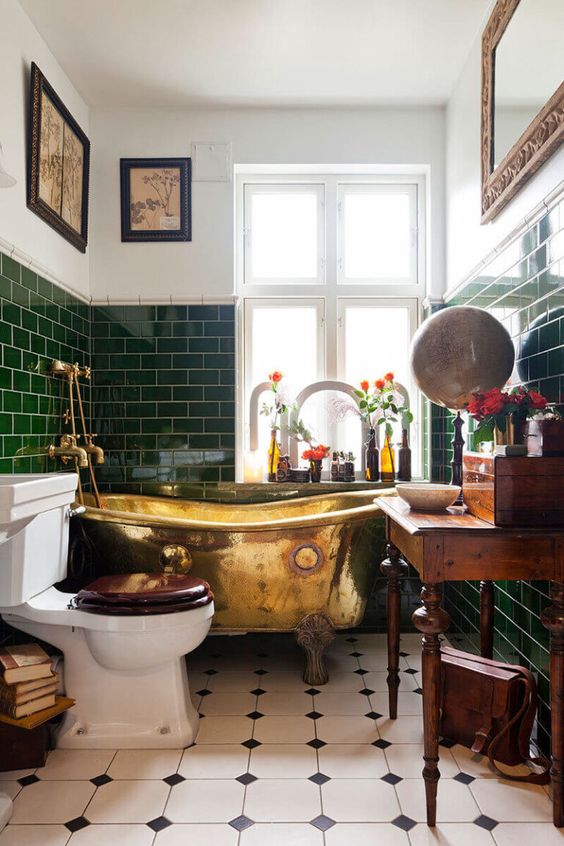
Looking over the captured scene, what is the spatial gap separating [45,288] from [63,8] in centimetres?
128

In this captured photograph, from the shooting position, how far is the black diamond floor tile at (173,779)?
2174 mm

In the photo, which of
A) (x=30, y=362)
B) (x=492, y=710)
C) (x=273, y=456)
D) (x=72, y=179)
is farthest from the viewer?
(x=273, y=456)

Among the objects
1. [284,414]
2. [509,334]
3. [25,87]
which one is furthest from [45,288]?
[509,334]

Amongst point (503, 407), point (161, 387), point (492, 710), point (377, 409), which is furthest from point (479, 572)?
point (161, 387)

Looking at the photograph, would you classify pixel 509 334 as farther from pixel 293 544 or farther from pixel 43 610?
pixel 43 610

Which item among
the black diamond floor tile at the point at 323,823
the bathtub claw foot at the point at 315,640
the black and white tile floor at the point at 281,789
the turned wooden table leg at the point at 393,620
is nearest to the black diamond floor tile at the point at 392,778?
the black and white tile floor at the point at 281,789

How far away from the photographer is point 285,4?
294 centimetres

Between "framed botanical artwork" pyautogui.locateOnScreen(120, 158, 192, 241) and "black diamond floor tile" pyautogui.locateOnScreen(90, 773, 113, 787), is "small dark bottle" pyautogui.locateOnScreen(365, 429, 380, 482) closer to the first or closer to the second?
"framed botanical artwork" pyautogui.locateOnScreen(120, 158, 192, 241)

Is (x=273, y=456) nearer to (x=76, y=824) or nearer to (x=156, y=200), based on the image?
(x=156, y=200)

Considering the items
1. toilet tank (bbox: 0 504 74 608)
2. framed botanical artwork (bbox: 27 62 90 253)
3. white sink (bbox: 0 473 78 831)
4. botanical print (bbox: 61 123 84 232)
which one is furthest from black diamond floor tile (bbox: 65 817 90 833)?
botanical print (bbox: 61 123 84 232)

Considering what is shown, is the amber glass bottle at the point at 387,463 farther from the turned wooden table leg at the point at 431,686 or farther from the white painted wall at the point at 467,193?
the turned wooden table leg at the point at 431,686

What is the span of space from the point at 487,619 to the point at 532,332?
1.15 metres

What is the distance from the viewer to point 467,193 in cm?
343

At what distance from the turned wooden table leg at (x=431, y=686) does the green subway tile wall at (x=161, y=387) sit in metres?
2.21
